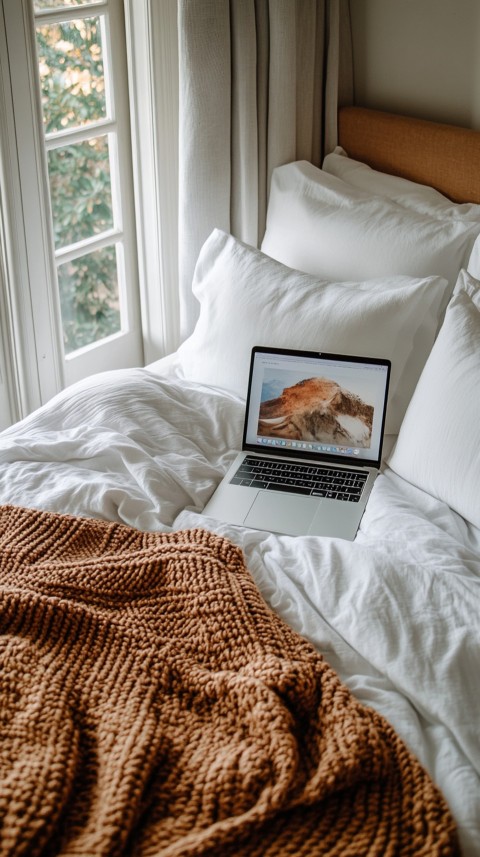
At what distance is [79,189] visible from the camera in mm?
2383

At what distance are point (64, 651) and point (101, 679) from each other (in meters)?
0.07

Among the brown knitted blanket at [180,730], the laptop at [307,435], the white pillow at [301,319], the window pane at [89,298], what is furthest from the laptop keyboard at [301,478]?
the window pane at [89,298]

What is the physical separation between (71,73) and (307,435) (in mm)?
1189

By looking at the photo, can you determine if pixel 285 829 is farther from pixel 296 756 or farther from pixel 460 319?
pixel 460 319

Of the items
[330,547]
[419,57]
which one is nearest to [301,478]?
[330,547]

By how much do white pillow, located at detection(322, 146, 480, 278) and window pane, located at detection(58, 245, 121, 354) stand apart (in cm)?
68

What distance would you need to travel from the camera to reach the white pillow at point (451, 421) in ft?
4.97

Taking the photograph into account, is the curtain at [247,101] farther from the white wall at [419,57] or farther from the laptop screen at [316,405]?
the laptop screen at [316,405]

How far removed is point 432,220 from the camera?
2.00 m

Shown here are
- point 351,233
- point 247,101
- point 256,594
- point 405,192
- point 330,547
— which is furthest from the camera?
point 247,101

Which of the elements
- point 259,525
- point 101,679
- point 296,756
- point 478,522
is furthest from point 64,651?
point 478,522

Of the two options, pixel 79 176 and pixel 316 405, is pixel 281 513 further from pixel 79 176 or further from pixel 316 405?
pixel 79 176

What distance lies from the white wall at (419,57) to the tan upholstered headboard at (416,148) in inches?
3.5

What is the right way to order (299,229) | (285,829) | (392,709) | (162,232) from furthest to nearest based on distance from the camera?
1. (162,232)
2. (299,229)
3. (392,709)
4. (285,829)
